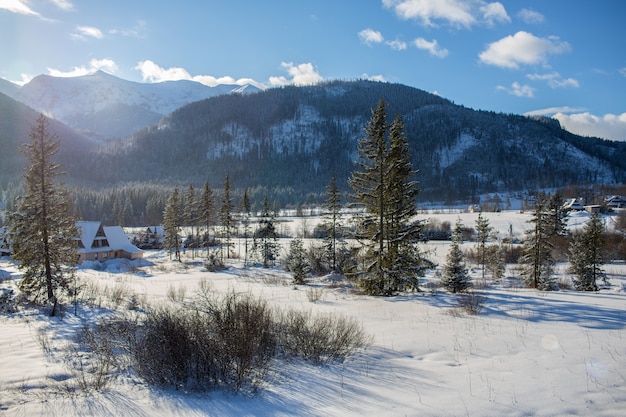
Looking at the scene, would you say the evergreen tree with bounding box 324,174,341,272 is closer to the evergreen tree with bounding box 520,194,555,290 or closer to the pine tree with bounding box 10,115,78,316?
the evergreen tree with bounding box 520,194,555,290

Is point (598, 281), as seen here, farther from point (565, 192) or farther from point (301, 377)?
point (565, 192)

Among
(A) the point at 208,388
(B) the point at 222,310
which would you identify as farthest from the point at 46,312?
(A) the point at 208,388

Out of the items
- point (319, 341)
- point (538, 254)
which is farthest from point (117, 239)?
point (319, 341)

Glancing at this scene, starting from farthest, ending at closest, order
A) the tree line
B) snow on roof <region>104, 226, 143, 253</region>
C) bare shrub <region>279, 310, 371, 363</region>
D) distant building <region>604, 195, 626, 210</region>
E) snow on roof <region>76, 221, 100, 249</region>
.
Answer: distant building <region>604, 195, 626, 210</region>, snow on roof <region>104, 226, 143, 253</region>, snow on roof <region>76, 221, 100, 249</region>, the tree line, bare shrub <region>279, 310, 371, 363</region>

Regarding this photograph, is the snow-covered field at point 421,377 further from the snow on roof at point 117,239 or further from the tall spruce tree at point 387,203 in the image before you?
the snow on roof at point 117,239

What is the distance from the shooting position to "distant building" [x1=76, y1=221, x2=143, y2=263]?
170ft

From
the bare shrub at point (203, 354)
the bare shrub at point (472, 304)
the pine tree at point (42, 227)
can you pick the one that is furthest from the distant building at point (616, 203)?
the pine tree at point (42, 227)

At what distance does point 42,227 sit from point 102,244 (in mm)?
46066

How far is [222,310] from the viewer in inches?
274

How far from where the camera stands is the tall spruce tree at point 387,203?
656 inches

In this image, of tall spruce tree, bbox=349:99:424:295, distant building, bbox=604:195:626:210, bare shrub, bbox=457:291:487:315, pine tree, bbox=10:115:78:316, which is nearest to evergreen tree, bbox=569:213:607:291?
tall spruce tree, bbox=349:99:424:295

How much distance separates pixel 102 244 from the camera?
55.2 m

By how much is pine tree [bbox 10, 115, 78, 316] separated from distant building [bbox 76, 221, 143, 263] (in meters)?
40.7

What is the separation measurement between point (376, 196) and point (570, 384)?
12577 mm
